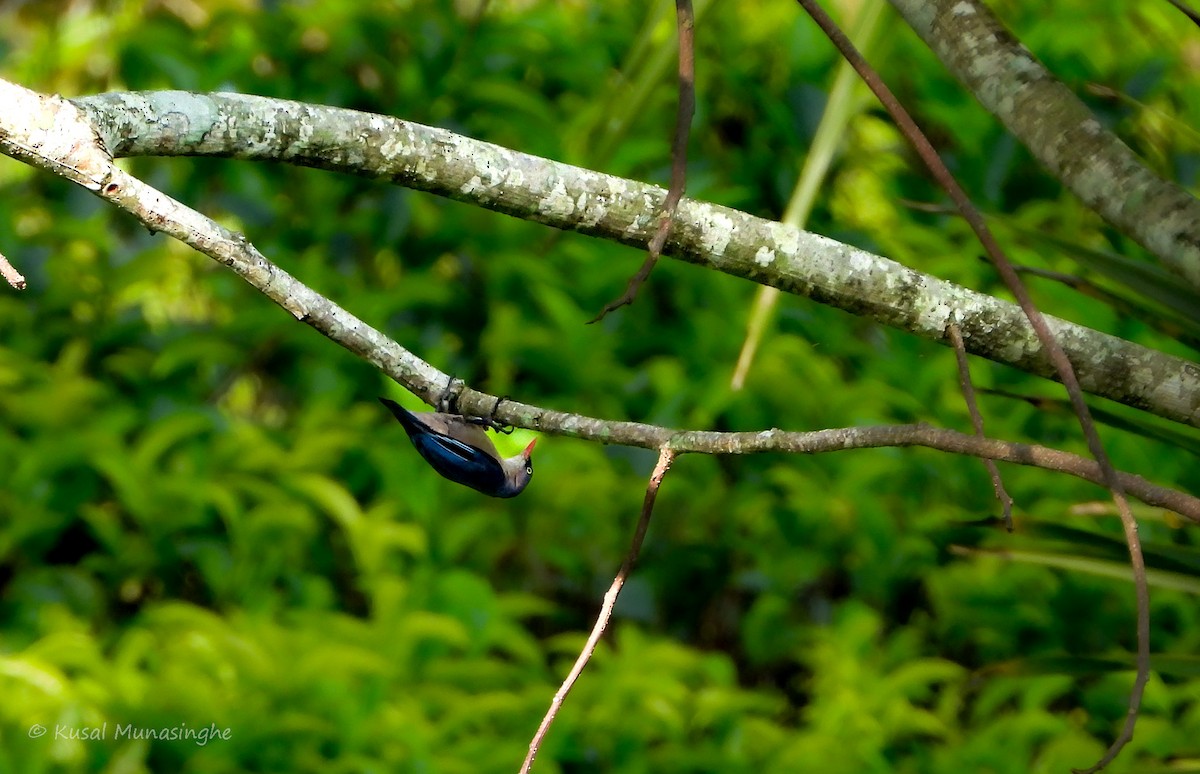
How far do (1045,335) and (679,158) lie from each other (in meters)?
0.30

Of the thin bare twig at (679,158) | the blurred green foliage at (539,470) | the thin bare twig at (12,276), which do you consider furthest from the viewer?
the blurred green foliage at (539,470)

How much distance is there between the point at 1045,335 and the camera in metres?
0.88

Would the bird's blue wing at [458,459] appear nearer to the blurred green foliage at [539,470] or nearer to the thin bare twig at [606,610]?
the thin bare twig at [606,610]

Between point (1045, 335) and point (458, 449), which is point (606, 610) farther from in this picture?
point (1045, 335)

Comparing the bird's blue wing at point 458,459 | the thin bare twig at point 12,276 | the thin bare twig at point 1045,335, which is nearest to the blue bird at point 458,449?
the bird's blue wing at point 458,459

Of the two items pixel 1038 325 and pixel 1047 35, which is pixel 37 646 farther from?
pixel 1047 35

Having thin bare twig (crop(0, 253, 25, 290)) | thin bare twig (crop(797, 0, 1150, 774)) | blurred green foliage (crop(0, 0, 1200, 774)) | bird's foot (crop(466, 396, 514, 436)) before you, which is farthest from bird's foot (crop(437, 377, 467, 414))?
blurred green foliage (crop(0, 0, 1200, 774))

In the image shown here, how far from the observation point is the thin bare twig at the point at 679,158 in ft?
2.78

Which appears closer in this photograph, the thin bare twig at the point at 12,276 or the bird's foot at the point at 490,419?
the thin bare twig at the point at 12,276

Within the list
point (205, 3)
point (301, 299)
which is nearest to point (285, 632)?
point (301, 299)

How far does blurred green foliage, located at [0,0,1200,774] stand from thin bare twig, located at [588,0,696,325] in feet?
1.98

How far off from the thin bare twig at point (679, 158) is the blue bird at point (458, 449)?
122 millimetres

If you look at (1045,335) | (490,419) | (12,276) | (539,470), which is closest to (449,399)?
(490,419)

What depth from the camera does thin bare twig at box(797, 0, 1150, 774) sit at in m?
Answer: 0.79
